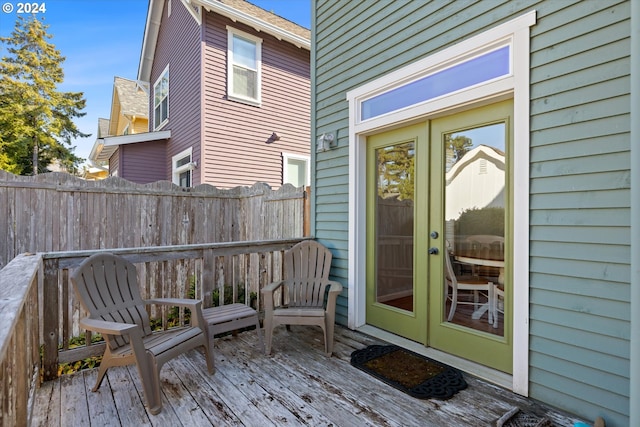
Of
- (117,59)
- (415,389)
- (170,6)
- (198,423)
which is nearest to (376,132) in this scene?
(415,389)

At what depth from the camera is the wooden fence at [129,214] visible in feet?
13.6

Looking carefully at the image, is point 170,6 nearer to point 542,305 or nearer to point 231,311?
point 231,311

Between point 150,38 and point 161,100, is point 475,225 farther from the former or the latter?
point 150,38

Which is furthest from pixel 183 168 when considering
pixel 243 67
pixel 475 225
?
pixel 475 225

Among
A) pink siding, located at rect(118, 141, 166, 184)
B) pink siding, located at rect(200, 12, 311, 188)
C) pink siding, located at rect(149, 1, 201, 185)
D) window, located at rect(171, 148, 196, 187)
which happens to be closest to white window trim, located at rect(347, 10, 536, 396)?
pink siding, located at rect(200, 12, 311, 188)

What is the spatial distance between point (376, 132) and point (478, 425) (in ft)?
8.60

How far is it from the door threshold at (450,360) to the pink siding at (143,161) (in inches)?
286

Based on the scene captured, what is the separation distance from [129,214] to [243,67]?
4048 millimetres

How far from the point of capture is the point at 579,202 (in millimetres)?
2066

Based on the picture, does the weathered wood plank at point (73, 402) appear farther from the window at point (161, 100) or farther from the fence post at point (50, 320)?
the window at point (161, 100)

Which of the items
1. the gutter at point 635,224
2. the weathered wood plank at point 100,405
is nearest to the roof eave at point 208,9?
the weathered wood plank at point 100,405

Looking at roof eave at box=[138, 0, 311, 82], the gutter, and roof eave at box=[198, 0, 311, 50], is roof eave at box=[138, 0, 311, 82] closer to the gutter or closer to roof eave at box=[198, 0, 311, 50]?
roof eave at box=[198, 0, 311, 50]

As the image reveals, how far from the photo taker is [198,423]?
78.8 inches

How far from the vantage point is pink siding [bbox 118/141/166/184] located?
829 centimetres
